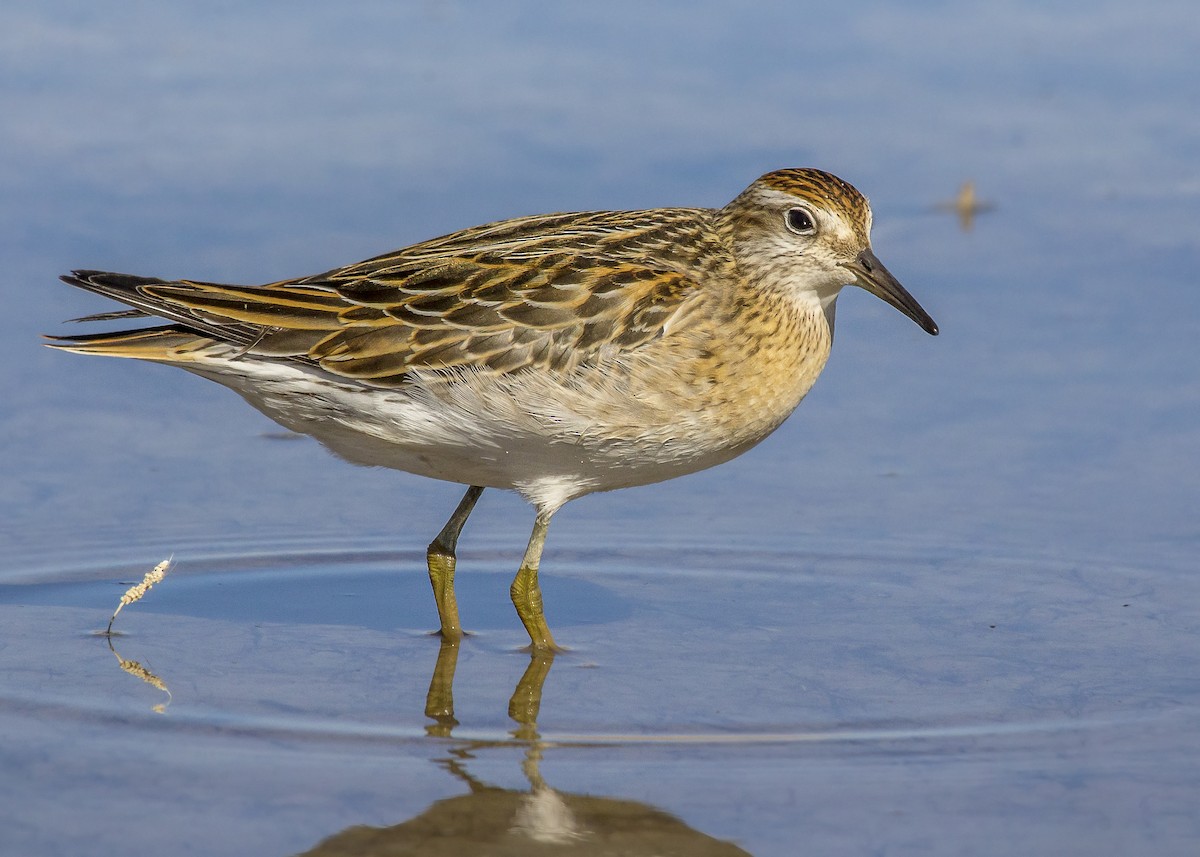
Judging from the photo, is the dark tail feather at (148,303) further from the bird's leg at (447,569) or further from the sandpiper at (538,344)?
the bird's leg at (447,569)

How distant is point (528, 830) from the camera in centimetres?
661

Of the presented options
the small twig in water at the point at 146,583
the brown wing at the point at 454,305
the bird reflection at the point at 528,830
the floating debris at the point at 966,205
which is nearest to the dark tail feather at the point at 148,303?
the brown wing at the point at 454,305

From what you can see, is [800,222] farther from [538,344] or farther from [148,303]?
[148,303]

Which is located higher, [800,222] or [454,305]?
[800,222]

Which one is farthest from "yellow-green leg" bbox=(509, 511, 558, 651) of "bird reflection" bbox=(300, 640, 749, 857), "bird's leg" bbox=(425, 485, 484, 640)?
"bird reflection" bbox=(300, 640, 749, 857)

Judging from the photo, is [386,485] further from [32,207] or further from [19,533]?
[32,207]

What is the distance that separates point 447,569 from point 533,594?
493 millimetres

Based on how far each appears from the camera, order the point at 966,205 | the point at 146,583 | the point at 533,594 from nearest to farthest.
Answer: the point at 146,583, the point at 533,594, the point at 966,205

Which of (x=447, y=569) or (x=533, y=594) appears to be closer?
(x=533, y=594)

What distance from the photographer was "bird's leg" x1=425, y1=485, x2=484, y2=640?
8.81m

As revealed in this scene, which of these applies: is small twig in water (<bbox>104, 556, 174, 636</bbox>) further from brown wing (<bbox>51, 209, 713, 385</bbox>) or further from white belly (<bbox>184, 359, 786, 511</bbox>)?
brown wing (<bbox>51, 209, 713, 385</bbox>)

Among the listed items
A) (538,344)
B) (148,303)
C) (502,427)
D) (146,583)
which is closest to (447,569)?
(502,427)

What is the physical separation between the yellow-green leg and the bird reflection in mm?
1518

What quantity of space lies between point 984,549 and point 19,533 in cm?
456
